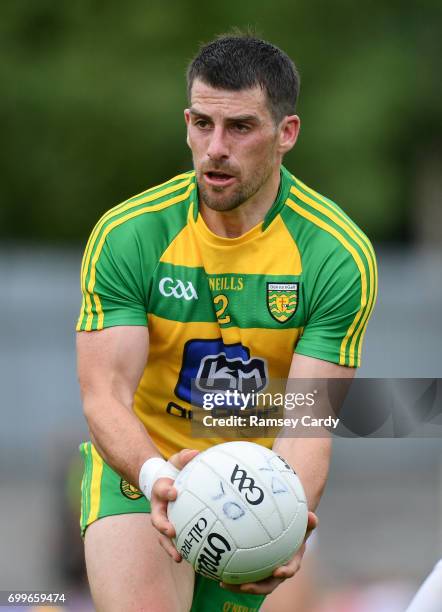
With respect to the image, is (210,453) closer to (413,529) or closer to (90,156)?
(413,529)

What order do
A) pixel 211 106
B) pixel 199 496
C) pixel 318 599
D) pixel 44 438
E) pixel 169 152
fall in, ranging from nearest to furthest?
pixel 199 496
pixel 211 106
pixel 318 599
pixel 44 438
pixel 169 152

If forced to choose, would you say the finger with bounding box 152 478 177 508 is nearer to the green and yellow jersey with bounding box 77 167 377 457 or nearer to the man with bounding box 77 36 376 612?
the man with bounding box 77 36 376 612

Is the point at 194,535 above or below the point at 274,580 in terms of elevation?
above

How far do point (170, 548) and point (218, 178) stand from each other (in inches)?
70.1

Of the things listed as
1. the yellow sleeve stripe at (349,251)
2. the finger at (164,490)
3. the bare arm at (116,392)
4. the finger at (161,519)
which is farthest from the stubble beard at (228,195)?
the finger at (161,519)

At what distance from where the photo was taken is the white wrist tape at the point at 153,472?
6.72 metres

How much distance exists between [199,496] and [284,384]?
1253 mm

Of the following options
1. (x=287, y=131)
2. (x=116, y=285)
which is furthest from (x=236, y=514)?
(x=287, y=131)

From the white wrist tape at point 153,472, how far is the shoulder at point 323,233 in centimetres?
130

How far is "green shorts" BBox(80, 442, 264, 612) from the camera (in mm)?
7395

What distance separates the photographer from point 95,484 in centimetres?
761

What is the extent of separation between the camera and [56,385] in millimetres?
20656

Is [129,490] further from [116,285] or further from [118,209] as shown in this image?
[118,209]

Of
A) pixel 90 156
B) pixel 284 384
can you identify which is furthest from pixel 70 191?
pixel 284 384
